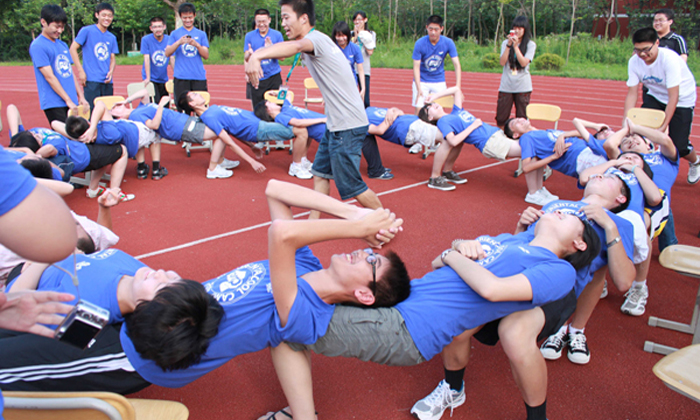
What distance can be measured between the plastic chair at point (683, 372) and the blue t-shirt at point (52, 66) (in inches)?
267

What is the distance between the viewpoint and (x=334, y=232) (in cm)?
184

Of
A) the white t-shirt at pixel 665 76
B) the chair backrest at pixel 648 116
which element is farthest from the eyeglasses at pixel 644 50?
the chair backrest at pixel 648 116

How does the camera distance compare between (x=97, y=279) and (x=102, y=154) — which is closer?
(x=97, y=279)

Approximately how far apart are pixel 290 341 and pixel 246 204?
11.1 feet

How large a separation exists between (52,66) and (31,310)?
5617 millimetres

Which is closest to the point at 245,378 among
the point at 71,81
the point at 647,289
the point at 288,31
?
the point at 288,31

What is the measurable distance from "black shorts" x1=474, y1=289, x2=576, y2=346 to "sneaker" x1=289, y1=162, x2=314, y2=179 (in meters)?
4.06

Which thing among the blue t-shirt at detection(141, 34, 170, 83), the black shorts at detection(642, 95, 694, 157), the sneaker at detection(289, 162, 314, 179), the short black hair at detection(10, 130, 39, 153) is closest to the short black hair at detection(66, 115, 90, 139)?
the short black hair at detection(10, 130, 39, 153)

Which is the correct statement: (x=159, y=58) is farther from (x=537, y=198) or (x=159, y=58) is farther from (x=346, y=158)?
(x=537, y=198)

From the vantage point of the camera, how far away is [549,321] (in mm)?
2148

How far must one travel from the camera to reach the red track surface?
239cm

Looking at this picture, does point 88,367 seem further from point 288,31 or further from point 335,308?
point 288,31

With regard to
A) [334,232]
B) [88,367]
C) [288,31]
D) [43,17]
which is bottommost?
[88,367]

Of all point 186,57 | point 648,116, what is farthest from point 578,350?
point 186,57
